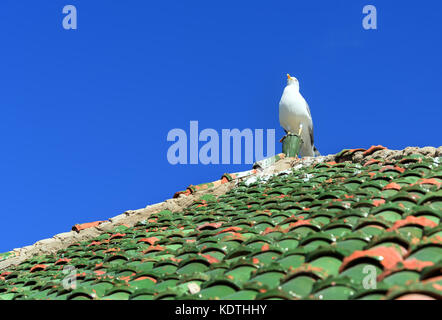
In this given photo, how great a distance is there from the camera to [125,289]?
16.9 feet

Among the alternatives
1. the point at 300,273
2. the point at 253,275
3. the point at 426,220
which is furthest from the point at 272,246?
the point at 426,220

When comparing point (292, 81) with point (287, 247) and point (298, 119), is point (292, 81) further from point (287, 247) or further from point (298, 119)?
point (287, 247)

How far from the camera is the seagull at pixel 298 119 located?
1333 centimetres

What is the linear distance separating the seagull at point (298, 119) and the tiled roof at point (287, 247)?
3.54 meters

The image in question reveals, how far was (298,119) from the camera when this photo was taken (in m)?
13.4

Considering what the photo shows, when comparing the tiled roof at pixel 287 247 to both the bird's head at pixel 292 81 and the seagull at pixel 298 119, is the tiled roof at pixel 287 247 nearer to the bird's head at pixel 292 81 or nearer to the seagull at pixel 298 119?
the seagull at pixel 298 119

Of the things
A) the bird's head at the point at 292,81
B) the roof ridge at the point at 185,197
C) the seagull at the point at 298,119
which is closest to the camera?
the roof ridge at the point at 185,197

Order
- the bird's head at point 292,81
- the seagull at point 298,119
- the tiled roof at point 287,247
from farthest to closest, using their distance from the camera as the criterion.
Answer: the bird's head at point 292,81 < the seagull at point 298,119 < the tiled roof at point 287,247

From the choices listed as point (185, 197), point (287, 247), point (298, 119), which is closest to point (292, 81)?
point (298, 119)

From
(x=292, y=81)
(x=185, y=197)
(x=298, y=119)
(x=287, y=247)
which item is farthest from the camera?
(x=292, y=81)

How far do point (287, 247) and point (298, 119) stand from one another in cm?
832

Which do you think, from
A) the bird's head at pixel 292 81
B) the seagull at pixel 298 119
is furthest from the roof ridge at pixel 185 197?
the bird's head at pixel 292 81

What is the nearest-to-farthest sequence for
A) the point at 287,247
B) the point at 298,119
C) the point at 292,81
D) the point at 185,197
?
the point at 287,247 < the point at 185,197 < the point at 298,119 < the point at 292,81
